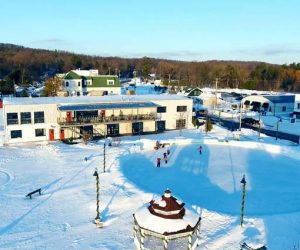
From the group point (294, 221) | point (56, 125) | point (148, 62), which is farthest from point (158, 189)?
point (148, 62)

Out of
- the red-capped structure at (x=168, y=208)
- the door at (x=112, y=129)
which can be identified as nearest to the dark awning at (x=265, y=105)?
the door at (x=112, y=129)

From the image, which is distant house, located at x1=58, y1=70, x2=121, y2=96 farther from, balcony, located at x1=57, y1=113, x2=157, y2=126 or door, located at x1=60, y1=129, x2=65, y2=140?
door, located at x1=60, y1=129, x2=65, y2=140

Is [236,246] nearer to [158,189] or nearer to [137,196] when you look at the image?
[137,196]

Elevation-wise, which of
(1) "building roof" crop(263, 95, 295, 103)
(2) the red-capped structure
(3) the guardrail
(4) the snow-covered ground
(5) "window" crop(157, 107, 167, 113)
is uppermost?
(1) "building roof" crop(263, 95, 295, 103)

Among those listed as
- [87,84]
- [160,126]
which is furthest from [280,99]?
[87,84]

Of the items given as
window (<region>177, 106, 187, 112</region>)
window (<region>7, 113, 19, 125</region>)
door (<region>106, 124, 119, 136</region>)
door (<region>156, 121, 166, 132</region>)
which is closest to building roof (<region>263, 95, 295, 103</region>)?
window (<region>177, 106, 187, 112</region>)

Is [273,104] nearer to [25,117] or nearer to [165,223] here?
[25,117]

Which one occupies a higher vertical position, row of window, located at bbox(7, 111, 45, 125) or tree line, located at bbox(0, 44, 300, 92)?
tree line, located at bbox(0, 44, 300, 92)
